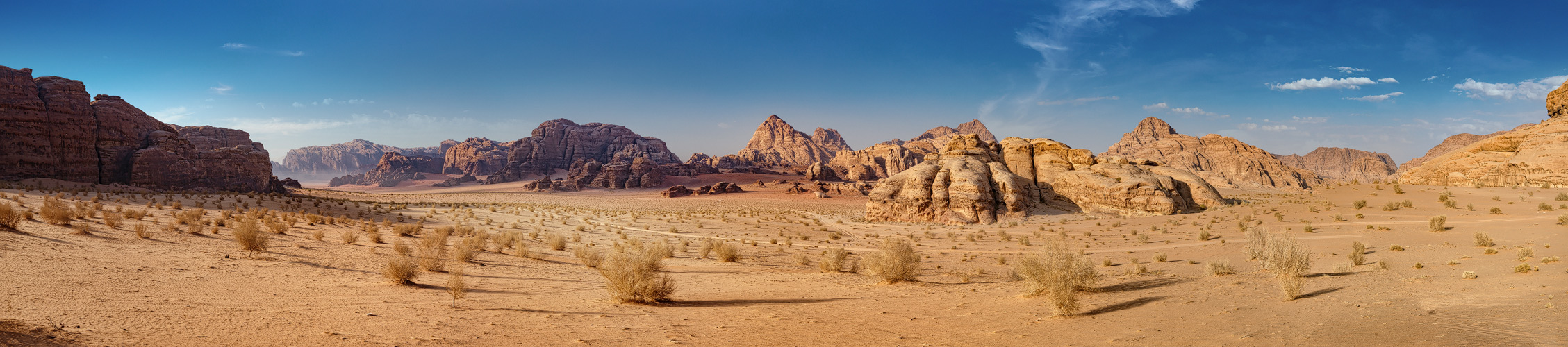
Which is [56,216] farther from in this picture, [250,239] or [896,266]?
[896,266]

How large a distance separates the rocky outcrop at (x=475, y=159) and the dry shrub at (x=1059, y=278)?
110062mm

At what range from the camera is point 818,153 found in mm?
156750

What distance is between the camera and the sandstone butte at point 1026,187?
26125mm

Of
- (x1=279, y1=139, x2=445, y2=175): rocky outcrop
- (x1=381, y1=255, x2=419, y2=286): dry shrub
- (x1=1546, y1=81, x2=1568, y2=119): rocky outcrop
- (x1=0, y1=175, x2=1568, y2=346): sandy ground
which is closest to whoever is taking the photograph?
(x1=0, y1=175, x2=1568, y2=346): sandy ground

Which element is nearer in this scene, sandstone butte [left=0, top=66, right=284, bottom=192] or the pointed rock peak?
sandstone butte [left=0, top=66, right=284, bottom=192]

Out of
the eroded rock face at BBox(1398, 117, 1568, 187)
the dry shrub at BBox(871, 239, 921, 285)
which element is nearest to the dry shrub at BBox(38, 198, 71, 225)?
the dry shrub at BBox(871, 239, 921, 285)

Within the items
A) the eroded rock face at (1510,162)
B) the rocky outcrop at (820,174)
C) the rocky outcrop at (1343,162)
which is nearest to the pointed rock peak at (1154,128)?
the rocky outcrop at (1343,162)

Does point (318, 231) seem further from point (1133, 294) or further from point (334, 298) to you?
point (1133, 294)

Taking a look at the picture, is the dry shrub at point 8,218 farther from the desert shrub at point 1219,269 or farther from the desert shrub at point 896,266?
the desert shrub at point 1219,269

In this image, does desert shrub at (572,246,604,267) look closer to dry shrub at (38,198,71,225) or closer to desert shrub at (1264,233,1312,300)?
dry shrub at (38,198,71,225)

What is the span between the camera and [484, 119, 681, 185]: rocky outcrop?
333 feet

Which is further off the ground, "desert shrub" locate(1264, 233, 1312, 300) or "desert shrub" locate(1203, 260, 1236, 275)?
"desert shrub" locate(1264, 233, 1312, 300)

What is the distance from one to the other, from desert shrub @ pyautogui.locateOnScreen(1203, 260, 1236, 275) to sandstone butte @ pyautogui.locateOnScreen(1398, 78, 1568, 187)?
28757mm

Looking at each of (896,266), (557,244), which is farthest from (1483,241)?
(557,244)
